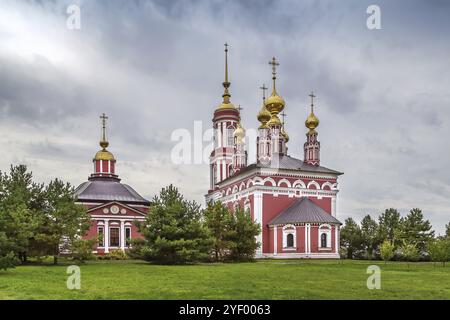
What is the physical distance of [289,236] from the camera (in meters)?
42.8

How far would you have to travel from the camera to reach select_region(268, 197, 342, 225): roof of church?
138ft

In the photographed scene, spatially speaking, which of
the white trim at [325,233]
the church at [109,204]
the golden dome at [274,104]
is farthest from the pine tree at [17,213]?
the golden dome at [274,104]

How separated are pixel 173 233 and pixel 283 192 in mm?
18938

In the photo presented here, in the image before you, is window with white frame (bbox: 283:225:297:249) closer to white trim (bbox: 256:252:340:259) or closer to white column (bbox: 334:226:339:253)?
white trim (bbox: 256:252:340:259)

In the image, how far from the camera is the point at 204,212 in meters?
33.2

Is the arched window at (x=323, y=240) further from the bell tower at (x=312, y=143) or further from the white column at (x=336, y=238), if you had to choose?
the bell tower at (x=312, y=143)

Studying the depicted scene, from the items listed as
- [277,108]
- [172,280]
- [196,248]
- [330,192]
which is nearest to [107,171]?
[277,108]

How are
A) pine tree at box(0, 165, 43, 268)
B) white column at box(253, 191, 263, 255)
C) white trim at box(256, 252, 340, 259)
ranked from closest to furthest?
pine tree at box(0, 165, 43, 268) < white trim at box(256, 252, 340, 259) < white column at box(253, 191, 263, 255)

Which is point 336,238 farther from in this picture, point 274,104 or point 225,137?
point 225,137

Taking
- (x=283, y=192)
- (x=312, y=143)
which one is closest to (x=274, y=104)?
(x=312, y=143)

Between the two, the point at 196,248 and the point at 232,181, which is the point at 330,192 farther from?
the point at 196,248

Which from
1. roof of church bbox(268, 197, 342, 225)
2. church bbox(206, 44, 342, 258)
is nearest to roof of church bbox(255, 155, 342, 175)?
church bbox(206, 44, 342, 258)

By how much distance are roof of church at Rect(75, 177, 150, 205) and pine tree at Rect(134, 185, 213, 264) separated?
75.2 feet
